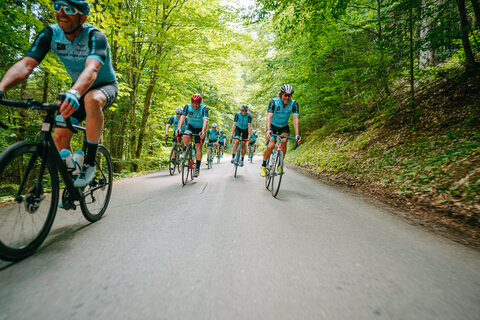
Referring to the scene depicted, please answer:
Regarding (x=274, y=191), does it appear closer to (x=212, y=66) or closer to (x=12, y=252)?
(x=12, y=252)

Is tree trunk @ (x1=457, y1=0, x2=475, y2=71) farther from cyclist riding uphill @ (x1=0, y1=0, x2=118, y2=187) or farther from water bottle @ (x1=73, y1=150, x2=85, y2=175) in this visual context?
water bottle @ (x1=73, y1=150, x2=85, y2=175)

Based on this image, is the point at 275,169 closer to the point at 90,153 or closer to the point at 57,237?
the point at 90,153

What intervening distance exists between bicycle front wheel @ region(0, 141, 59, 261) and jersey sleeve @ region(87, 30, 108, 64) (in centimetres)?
96

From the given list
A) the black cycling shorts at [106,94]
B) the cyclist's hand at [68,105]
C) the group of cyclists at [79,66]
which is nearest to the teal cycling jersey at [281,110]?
the black cycling shorts at [106,94]

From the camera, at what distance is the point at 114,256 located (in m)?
1.71

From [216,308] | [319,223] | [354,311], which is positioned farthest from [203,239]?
[319,223]

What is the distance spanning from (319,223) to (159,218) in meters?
2.11

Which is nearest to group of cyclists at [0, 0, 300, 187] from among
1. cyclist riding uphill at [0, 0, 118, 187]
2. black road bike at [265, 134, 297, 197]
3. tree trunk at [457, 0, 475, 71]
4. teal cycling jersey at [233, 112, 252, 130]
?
cyclist riding uphill at [0, 0, 118, 187]

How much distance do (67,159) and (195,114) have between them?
4566 millimetres

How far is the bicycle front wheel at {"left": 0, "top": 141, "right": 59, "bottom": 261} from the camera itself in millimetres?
1525

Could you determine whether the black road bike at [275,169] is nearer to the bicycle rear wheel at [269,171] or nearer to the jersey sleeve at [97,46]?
the bicycle rear wheel at [269,171]

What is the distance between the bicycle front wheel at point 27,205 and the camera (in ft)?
5.00

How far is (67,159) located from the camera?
6.75ft

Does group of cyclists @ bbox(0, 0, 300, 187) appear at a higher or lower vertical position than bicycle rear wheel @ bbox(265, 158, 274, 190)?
higher
